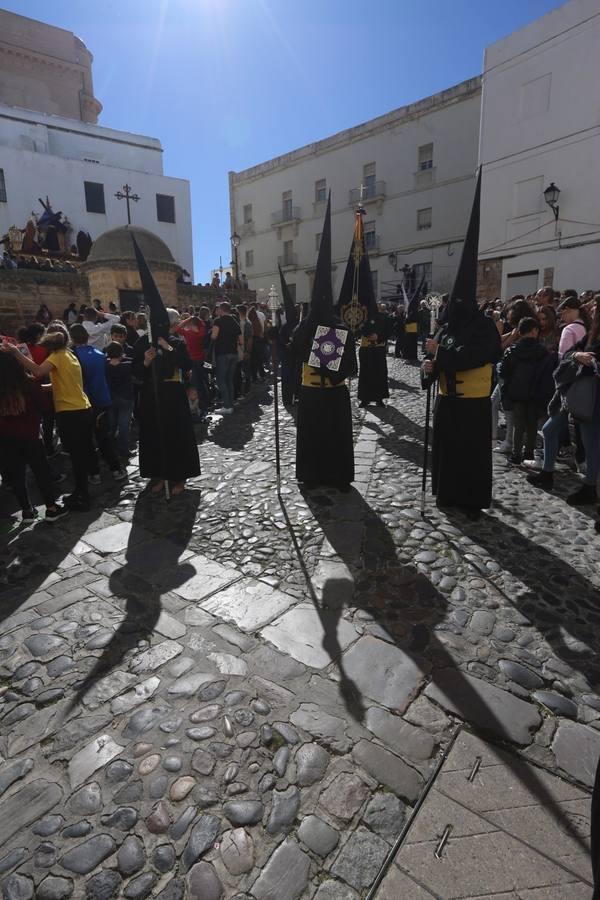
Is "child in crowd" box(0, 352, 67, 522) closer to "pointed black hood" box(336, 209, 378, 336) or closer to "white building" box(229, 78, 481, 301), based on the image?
"pointed black hood" box(336, 209, 378, 336)

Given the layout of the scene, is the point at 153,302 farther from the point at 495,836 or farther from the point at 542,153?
the point at 542,153

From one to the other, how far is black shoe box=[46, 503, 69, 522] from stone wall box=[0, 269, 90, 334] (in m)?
14.5

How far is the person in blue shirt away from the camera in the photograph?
5957mm

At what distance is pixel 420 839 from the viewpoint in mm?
1859

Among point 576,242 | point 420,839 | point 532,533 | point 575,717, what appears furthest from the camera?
point 576,242

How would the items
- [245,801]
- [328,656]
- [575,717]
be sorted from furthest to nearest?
[328,656]
[575,717]
[245,801]

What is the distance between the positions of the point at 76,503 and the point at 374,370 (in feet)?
20.5

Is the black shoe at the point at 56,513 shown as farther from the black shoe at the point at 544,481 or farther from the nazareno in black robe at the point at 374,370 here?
the nazareno in black robe at the point at 374,370

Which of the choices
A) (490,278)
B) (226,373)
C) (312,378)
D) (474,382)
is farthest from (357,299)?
(490,278)

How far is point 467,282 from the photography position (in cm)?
427

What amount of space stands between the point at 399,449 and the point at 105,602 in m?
4.70

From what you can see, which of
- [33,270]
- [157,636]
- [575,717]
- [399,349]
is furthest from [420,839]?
[33,270]

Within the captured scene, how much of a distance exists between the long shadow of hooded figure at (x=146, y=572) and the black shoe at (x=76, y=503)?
0.53 metres

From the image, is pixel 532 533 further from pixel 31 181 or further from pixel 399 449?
pixel 31 181
